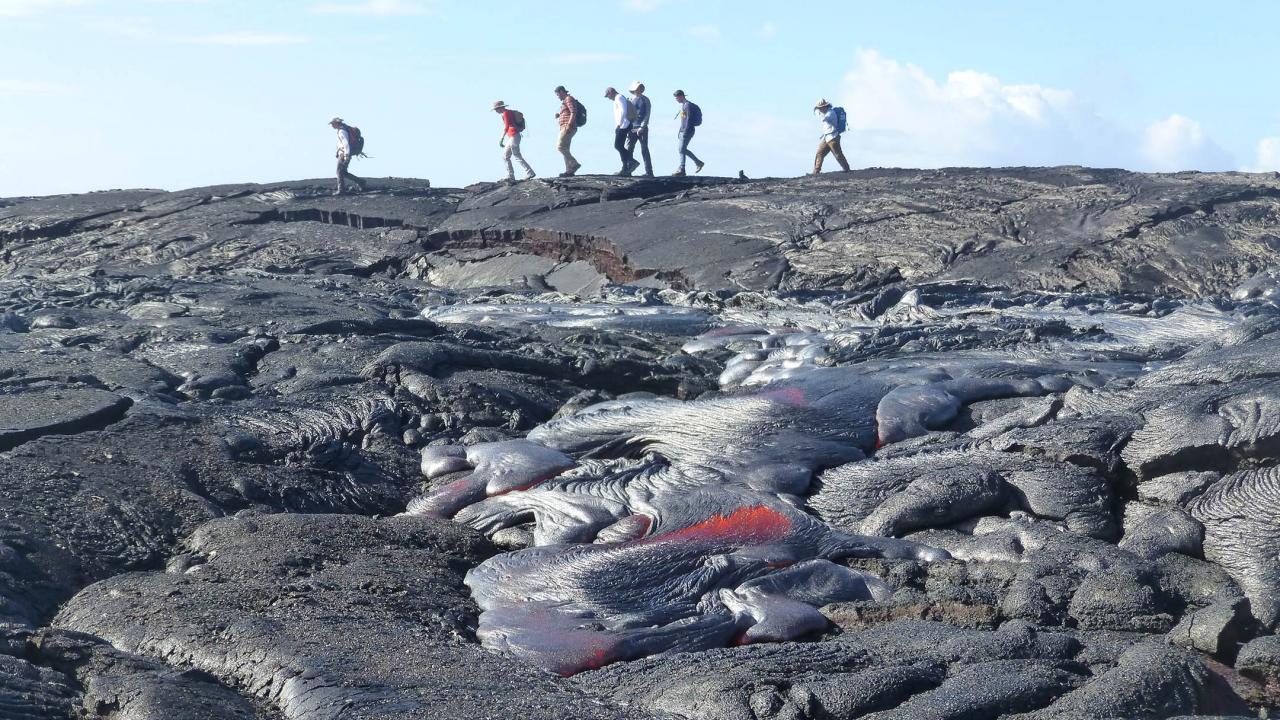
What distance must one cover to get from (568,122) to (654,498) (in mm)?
12982

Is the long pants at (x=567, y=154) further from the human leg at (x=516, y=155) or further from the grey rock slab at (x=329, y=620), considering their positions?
the grey rock slab at (x=329, y=620)

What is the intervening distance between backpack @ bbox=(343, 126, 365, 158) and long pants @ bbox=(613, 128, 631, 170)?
12.6 feet

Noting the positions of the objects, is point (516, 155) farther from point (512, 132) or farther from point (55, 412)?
point (55, 412)

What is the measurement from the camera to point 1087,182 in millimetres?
16094

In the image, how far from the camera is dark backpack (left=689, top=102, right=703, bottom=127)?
62.1 feet

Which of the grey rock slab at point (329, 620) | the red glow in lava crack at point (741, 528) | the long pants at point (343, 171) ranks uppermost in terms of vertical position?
the long pants at point (343, 171)

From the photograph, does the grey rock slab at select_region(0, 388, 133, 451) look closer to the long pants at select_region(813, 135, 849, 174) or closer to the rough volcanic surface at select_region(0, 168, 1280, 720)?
the rough volcanic surface at select_region(0, 168, 1280, 720)

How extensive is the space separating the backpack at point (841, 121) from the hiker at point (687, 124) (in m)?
2.06

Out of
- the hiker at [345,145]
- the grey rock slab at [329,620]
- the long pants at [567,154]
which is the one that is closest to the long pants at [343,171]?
the hiker at [345,145]

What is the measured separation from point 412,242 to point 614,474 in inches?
437

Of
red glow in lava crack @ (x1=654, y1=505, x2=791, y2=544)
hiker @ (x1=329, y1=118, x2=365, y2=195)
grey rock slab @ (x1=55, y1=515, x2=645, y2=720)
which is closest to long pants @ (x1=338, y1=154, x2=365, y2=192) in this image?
hiker @ (x1=329, y1=118, x2=365, y2=195)

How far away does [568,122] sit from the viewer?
19141 mm

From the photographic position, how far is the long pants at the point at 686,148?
756 inches

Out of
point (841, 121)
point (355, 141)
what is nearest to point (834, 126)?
point (841, 121)
